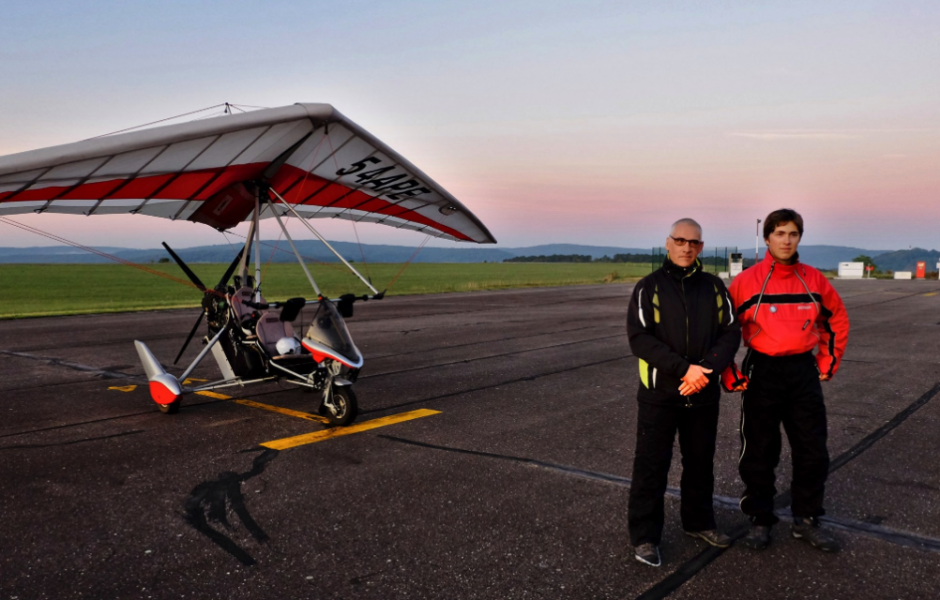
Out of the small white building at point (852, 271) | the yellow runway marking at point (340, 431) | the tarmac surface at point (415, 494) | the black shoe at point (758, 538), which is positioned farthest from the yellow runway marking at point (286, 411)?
the small white building at point (852, 271)

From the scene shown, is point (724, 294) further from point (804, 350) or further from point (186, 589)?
point (186, 589)

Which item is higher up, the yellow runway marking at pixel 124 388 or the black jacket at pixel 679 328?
the black jacket at pixel 679 328

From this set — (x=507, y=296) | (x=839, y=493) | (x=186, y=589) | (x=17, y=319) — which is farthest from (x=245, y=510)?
(x=507, y=296)

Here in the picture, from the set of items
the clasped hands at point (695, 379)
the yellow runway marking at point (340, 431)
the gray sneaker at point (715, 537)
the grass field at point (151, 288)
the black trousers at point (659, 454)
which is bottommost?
the grass field at point (151, 288)

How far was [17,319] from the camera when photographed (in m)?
17.0

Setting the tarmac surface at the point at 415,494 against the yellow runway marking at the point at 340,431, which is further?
the yellow runway marking at the point at 340,431

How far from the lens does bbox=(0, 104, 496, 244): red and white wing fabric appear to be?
574cm

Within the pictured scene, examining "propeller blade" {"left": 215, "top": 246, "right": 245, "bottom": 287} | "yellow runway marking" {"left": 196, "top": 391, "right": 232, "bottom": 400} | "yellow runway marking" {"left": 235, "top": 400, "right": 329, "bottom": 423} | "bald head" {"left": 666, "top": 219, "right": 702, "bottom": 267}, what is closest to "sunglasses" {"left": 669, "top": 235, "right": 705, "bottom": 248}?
"bald head" {"left": 666, "top": 219, "right": 702, "bottom": 267}

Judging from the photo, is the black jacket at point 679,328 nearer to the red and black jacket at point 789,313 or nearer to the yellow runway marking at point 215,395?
the red and black jacket at point 789,313

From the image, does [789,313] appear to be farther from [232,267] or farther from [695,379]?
[232,267]

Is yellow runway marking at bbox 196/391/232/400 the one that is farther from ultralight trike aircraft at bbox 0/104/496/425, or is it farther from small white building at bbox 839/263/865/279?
small white building at bbox 839/263/865/279

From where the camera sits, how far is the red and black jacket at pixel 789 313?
12.4ft

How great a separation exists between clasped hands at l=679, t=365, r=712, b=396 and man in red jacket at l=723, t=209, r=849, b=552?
0.46 m

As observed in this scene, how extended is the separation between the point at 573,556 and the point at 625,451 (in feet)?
7.26
